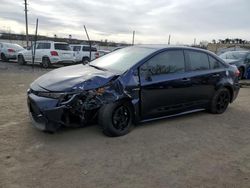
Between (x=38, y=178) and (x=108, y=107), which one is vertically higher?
(x=108, y=107)

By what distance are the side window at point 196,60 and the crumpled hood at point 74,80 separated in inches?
72.8

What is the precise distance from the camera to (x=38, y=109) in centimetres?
417

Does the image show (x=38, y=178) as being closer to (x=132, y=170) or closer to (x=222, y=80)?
(x=132, y=170)

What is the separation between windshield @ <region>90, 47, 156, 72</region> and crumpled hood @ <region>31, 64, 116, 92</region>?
1.04 ft

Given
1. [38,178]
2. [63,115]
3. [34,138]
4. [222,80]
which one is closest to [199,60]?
[222,80]

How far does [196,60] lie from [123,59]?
165 centimetres

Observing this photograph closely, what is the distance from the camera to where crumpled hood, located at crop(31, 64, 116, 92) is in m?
4.25

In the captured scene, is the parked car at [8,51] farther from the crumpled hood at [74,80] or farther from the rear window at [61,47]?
the crumpled hood at [74,80]

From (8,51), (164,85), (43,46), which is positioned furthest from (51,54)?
(164,85)

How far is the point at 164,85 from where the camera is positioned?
5.10 m

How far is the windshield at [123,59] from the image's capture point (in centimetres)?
495

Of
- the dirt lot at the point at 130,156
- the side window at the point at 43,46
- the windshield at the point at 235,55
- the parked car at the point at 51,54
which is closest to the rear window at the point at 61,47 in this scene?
the parked car at the point at 51,54

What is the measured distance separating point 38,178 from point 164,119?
3198mm

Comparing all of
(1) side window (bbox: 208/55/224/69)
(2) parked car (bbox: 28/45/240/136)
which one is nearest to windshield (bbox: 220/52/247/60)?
(1) side window (bbox: 208/55/224/69)
